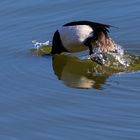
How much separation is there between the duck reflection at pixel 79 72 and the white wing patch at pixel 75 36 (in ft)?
0.76

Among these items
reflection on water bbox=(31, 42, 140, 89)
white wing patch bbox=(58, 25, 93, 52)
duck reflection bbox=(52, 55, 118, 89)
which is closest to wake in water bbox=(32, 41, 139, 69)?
reflection on water bbox=(31, 42, 140, 89)

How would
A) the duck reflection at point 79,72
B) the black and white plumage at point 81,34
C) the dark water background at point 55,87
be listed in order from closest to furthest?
the dark water background at point 55,87 → the duck reflection at point 79,72 → the black and white plumage at point 81,34

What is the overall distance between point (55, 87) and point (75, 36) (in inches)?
43.3

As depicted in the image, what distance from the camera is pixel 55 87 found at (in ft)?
30.4

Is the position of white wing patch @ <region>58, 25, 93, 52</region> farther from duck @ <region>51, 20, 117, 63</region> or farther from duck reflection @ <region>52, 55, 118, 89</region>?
duck reflection @ <region>52, 55, 118, 89</region>

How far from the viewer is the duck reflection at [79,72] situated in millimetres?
9484

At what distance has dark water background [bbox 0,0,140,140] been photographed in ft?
25.4

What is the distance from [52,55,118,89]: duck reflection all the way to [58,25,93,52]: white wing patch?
9.1 inches

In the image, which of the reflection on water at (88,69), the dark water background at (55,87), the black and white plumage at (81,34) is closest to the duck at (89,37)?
the black and white plumage at (81,34)

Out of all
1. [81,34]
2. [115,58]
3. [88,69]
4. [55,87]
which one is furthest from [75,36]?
[55,87]

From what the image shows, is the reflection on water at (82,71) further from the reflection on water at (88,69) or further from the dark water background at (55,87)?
the dark water background at (55,87)

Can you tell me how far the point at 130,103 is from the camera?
8.31 meters

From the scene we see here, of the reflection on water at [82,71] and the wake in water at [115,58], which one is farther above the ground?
the wake in water at [115,58]

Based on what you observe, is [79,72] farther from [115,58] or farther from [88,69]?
[115,58]
